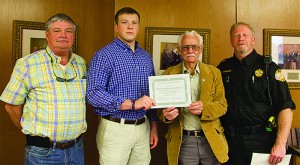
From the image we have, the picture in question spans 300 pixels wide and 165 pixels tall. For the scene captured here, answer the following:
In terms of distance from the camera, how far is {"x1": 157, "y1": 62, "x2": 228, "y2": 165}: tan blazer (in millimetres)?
2225

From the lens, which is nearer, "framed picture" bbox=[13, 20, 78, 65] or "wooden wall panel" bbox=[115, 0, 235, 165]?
"framed picture" bbox=[13, 20, 78, 65]

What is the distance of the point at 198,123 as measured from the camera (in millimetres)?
2301

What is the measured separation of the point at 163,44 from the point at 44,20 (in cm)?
135

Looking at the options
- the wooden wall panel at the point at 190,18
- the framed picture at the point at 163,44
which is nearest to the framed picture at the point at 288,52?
the wooden wall panel at the point at 190,18

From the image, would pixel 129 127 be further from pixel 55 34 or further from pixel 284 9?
pixel 284 9

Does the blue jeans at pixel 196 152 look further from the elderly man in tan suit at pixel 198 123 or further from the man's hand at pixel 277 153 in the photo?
the man's hand at pixel 277 153

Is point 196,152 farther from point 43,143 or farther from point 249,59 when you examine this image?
point 43,143

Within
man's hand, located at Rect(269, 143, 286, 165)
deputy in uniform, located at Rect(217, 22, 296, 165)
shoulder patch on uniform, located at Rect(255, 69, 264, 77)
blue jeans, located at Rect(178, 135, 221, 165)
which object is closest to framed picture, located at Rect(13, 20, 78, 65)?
blue jeans, located at Rect(178, 135, 221, 165)

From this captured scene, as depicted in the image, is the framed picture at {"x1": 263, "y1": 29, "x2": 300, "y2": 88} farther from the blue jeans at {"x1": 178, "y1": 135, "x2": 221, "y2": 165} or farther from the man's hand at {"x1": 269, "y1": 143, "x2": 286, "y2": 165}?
the blue jeans at {"x1": 178, "y1": 135, "x2": 221, "y2": 165}

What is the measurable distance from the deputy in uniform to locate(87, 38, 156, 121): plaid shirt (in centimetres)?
80

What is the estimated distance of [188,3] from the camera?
3.15m

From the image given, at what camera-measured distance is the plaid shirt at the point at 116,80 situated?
2.06 m

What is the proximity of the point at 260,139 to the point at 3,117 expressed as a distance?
258cm

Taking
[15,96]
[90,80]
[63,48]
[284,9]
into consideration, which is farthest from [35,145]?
[284,9]
